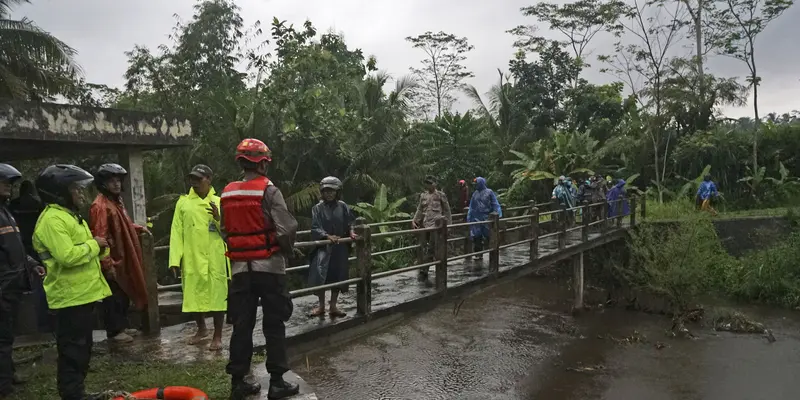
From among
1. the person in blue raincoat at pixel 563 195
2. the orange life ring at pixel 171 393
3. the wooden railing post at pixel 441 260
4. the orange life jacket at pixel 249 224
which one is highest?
the orange life jacket at pixel 249 224

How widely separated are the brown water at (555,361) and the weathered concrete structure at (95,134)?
11.7ft

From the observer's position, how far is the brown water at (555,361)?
862cm

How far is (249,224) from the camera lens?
3.66 m

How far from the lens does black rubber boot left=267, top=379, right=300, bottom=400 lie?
377 cm

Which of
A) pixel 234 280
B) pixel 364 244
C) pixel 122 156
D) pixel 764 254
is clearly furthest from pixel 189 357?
pixel 764 254

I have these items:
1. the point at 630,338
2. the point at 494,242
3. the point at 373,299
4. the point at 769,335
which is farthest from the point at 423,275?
the point at 769,335

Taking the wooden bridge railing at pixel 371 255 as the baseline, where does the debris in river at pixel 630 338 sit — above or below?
below

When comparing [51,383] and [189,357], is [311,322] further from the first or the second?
[51,383]

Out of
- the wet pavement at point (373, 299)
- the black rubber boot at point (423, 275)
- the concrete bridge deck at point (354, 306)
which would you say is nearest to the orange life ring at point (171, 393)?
the concrete bridge deck at point (354, 306)

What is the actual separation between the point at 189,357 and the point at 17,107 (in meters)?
2.57

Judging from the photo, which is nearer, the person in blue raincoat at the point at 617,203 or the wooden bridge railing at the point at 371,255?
the wooden bridge railing at the point at 371,255

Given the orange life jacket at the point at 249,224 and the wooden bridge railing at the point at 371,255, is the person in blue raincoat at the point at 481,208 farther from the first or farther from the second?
the orange life jacket at the point at 249,224

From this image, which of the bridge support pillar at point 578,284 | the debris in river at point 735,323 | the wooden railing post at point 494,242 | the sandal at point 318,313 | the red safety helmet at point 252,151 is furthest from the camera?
the bridge support pillar at point 578,284

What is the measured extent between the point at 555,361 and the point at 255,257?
799 cm
